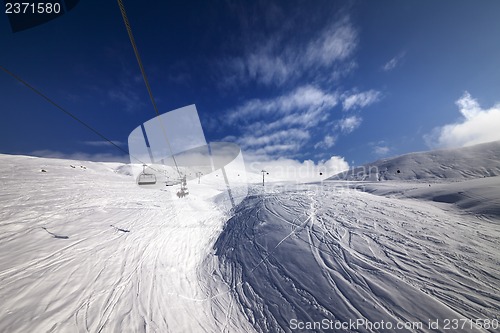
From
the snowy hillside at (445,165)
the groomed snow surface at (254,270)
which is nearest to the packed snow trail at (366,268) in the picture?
the groomed snow surface at (254,270)

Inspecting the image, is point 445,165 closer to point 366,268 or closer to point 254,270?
point 366,268

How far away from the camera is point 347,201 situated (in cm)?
1919

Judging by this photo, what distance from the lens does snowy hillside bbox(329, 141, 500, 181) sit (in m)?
48.3

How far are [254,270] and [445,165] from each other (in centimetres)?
7198

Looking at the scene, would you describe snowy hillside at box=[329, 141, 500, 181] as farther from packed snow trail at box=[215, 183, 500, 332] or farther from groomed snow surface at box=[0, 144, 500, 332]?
packed snow trail at box=[215, 183, 500, 332]

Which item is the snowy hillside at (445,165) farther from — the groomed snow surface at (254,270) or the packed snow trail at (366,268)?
the packed snow trail at (366,268)

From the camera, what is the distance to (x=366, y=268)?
9195mm

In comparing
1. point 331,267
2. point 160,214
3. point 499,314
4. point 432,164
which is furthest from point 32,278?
point 432,164
